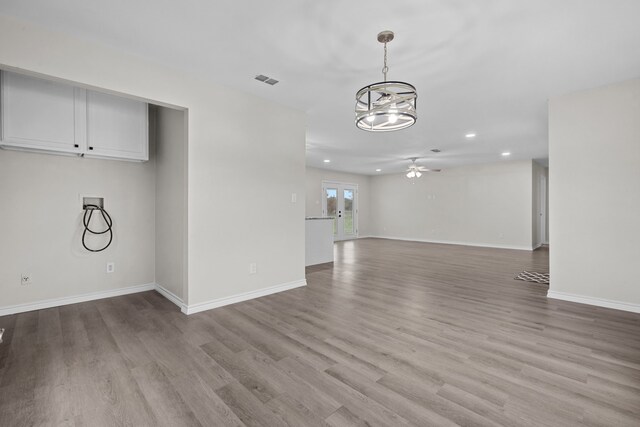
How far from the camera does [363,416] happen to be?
1622 millimetres

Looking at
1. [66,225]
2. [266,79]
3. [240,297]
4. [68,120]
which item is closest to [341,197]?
[240,297]

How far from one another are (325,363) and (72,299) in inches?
131

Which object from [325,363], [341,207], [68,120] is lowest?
[325,363]

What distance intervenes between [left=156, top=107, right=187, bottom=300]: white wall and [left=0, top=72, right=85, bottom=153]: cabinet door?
85 centimetres

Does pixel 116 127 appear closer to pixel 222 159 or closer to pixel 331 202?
pixel 222 159

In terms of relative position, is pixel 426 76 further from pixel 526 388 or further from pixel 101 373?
pixel 101 373

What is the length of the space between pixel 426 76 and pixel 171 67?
8.91 ft

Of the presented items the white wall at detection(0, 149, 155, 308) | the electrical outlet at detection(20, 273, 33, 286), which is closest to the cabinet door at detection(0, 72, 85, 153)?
the white wall at detection(0, 149, 155, 308)

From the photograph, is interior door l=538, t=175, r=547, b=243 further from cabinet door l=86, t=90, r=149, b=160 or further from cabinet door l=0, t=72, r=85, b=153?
cabinet door l=0, t=72, r=85, b=153

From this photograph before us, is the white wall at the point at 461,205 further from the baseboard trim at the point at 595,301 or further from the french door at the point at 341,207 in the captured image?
the baseboard trim at the point at 595,301

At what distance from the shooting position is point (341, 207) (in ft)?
Answer: 36.0

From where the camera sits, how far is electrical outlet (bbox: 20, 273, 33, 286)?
3193 millimetres

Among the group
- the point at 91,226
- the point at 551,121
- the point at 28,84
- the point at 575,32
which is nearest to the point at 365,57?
the point at 575,32

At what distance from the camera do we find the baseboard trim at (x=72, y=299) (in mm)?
3135
